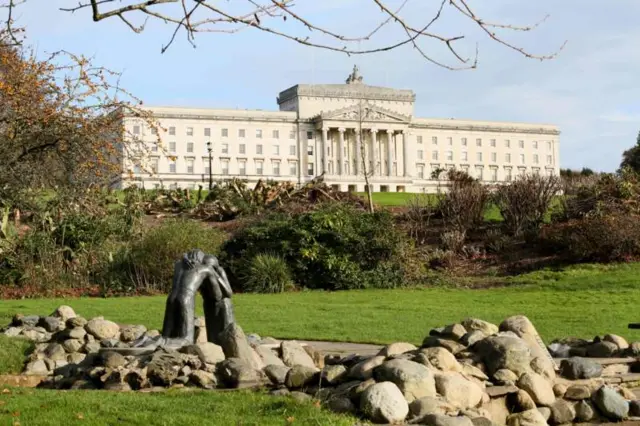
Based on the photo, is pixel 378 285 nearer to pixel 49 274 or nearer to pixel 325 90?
pixel 49 274

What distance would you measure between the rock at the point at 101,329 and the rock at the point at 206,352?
3475 millimetres

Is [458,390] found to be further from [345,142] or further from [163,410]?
[345,142]

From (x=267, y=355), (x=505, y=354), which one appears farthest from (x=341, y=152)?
(x=505, y=354)

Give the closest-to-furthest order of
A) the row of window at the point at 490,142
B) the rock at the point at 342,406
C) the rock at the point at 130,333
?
the rock at the point at 342,406, the rock at the point at 130,333, the row of window at the point at 490,142

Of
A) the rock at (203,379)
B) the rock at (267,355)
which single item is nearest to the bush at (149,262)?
Answer: the rock at (267,355)

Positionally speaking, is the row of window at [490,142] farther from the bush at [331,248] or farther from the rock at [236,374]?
the rock at [236,374]

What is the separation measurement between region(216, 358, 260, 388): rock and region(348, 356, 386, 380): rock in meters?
0.98

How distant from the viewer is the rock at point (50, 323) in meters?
14.1

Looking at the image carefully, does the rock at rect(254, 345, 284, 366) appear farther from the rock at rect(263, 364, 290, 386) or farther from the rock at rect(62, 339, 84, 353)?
the rock at rect(62, 339, 84, 353)

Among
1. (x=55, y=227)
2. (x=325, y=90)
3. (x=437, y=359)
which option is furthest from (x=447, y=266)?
(x=325, y=90)

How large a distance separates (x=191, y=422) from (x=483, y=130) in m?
122

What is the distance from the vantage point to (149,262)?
24984mm

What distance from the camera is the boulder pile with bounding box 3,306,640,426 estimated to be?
26.4 ft

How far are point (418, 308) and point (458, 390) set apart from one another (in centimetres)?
1133
